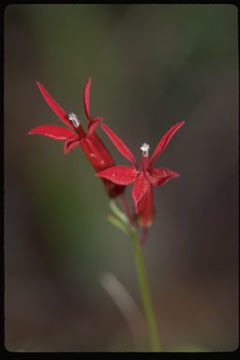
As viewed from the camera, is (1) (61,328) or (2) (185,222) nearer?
(1) (61,328)

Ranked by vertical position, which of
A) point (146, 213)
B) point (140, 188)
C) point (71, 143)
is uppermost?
point (71, 143)

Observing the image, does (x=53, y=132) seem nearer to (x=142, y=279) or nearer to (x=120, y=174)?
(x=120, y=174)

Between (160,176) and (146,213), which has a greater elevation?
(160,176)

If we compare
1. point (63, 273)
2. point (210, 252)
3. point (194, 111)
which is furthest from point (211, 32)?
point (63, 273)

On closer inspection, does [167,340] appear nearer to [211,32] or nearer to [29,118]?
[29,118]

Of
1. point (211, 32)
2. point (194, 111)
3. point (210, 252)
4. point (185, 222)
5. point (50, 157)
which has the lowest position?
point (210, 252)

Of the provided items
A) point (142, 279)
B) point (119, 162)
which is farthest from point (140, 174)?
point (119, 162)
